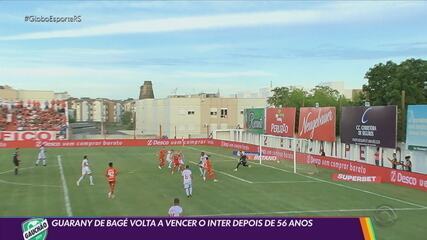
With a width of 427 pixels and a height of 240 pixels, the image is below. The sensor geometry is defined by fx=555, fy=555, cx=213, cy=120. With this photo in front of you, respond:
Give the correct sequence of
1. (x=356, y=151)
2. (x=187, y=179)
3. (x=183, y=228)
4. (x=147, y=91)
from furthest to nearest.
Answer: (x=147, y=91), (x=356, y=151), (x=187, y=179), (x=183, y=228)

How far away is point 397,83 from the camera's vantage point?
65.8m

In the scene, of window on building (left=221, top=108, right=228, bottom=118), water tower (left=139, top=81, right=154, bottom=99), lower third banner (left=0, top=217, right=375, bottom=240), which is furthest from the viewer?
water tower (left=139, top=81, right=154, bottom=99)

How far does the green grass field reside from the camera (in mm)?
22609

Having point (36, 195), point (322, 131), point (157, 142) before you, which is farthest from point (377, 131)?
point (157, 142)

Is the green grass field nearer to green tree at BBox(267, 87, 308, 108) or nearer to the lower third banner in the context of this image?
the lower third banner

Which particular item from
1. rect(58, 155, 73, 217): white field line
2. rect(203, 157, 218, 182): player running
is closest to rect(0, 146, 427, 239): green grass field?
rect(58, 155, 73, 217): white field line

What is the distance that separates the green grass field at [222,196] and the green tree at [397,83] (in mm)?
31294

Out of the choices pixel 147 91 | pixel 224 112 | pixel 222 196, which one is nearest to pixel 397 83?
pixel 222 196

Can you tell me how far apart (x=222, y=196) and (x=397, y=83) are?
45009mm

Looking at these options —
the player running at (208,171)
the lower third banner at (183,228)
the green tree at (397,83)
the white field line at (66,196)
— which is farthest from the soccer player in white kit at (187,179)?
the green tree at (397,83)

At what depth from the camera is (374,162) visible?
39281mm

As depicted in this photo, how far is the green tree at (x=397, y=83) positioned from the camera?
65625 millimetres

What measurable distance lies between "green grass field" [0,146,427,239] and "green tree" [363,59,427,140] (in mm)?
31294

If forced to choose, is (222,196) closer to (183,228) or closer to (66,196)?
(66,196)
